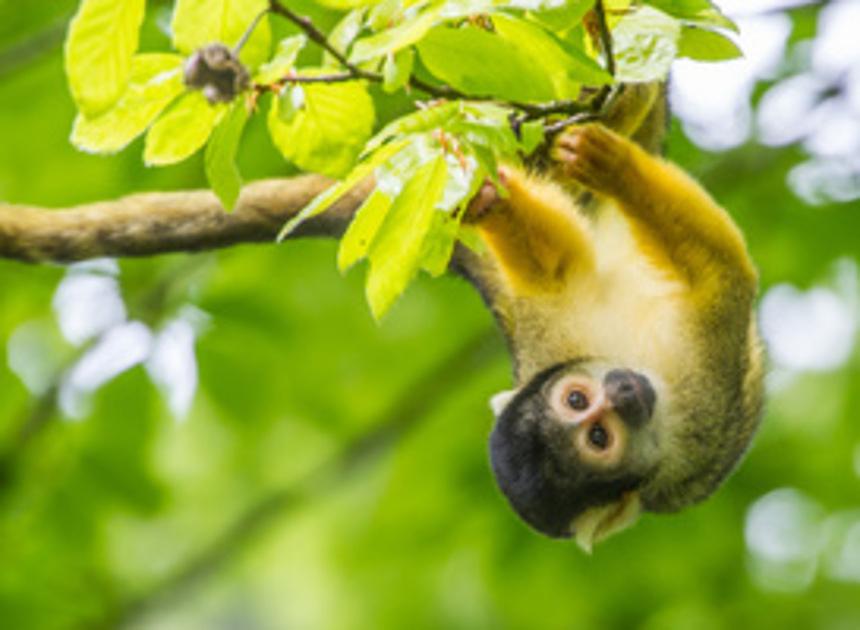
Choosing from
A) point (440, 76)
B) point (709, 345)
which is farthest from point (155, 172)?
point (440, 76)

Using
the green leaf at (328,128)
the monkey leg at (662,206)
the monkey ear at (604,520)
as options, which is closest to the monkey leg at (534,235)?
the monkey leg at (662,206)

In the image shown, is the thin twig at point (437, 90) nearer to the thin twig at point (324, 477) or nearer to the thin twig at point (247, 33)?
the thin twig at point (247, 33)

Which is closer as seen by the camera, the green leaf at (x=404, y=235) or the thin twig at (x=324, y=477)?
the green leaf at (x=404, y=235)

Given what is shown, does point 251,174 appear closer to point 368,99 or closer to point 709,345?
point 709,345

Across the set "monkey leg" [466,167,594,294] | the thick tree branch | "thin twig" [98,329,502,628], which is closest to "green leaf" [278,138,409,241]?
"monkey leg" [466,167,594,294]

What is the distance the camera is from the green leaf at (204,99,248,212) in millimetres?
2418

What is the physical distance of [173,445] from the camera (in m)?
7.85

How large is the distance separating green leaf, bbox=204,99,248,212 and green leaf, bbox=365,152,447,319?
1.16 feet

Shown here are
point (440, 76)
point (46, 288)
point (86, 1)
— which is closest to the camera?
point (86, 1)

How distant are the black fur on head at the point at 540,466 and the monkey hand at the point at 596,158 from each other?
92 cm

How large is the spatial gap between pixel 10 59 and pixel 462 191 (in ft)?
12.5

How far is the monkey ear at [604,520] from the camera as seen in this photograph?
457 centimetres

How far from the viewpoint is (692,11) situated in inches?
91.0

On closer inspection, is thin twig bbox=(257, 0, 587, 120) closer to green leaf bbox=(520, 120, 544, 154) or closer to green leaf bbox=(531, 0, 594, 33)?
green leaf bbox=(520, 120, 544, 154)
